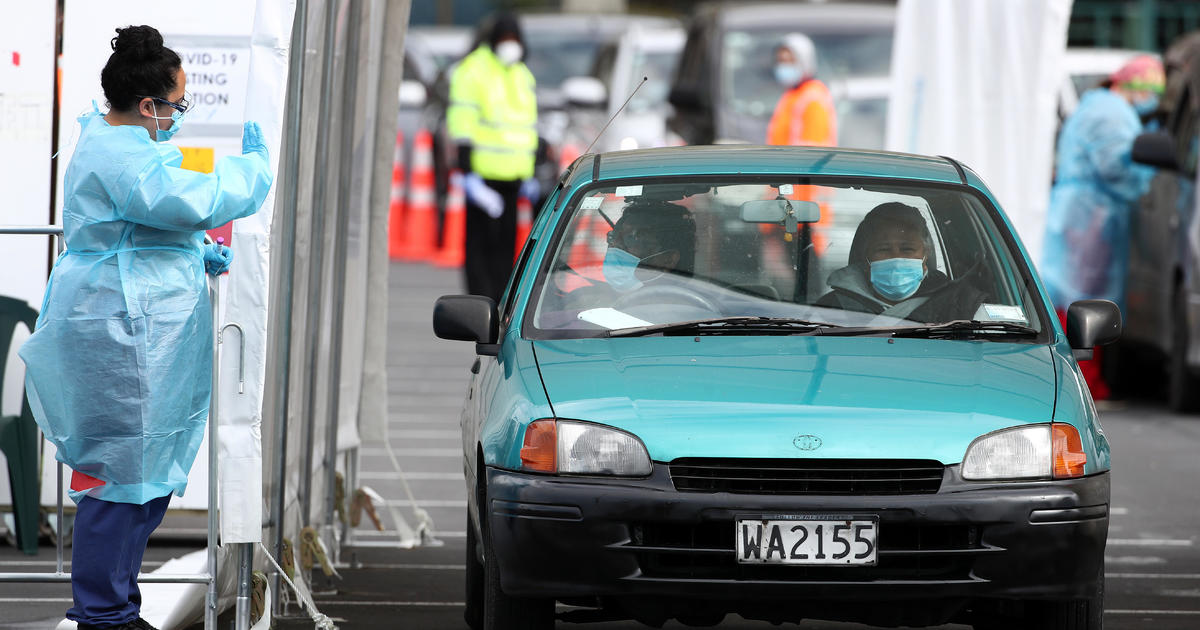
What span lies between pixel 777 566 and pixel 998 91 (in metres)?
6.71

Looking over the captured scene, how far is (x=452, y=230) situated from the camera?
24.0 meters

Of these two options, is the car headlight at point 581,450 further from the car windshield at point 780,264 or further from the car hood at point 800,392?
the car windshield at point 780,264

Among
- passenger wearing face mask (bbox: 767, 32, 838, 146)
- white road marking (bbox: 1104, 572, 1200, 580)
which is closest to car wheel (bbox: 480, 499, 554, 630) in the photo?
white road marking (bbox: 1104, 572, 1200, 580)

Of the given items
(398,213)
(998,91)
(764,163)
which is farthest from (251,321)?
(398,213)

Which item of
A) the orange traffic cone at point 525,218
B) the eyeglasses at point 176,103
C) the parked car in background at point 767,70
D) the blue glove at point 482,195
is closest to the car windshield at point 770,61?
the parked car in background at point 767,70

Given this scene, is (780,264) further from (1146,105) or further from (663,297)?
(1146,105)

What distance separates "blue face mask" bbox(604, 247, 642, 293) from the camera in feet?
19.8

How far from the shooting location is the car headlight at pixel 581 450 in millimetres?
5078

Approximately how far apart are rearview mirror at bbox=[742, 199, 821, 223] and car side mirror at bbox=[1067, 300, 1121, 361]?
84 centimetres

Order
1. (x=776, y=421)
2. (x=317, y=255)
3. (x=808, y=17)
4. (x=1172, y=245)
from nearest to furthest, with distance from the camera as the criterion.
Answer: (x=776, y=421) < (x=317, y=255) < (x=1172, y=245) < (x=808, y=17)

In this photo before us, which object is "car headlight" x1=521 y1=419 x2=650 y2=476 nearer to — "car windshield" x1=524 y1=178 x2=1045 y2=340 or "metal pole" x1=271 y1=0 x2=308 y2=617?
"car windshield" x1=524 y1=178 x2=1045 y2=340

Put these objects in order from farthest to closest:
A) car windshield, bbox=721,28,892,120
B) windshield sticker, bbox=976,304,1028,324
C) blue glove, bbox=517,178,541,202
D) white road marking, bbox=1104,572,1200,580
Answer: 1. blue glove, bbox=517,178,541,202
2. car windshield, bbox=721,28,892,120
3. white road marking, bbox=1104,572,1200,580
4. windshield sticker, bbox=976,304,1028,324

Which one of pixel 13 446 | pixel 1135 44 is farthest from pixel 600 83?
pixel 13 446

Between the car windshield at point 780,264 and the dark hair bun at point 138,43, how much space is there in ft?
4.40
